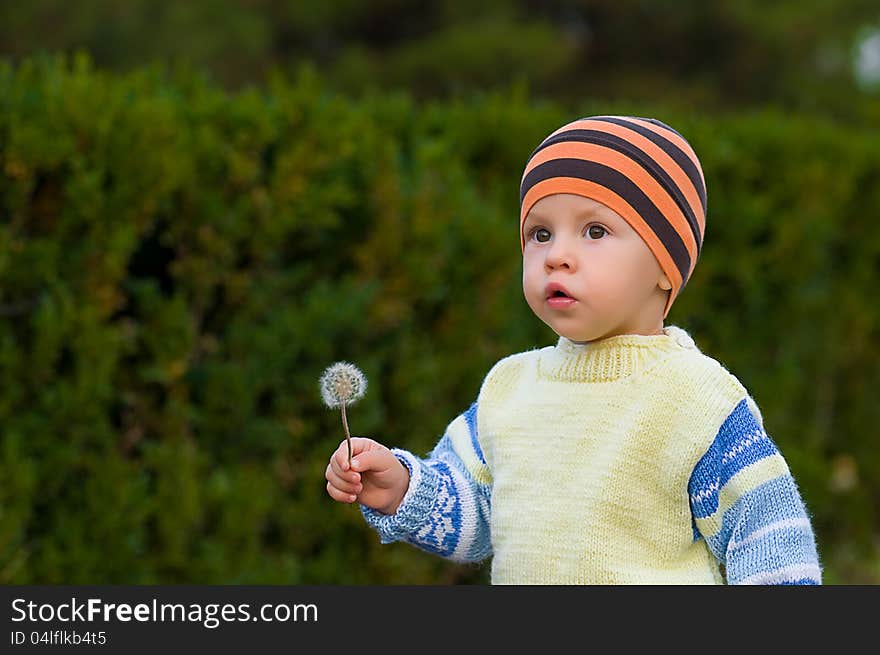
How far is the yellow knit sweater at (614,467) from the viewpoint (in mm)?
2199

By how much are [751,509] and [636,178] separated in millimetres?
598

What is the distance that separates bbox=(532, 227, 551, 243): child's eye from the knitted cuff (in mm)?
473

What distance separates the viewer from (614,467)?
2211 millimetres

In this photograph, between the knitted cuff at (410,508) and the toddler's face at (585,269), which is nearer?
the toddler's face at (585,269)

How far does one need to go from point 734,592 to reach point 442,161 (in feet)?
9.99

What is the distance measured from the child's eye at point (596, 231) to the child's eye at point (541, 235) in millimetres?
81

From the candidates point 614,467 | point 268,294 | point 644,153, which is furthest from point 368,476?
point 268,294

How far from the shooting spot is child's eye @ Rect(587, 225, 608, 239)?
7.30ft

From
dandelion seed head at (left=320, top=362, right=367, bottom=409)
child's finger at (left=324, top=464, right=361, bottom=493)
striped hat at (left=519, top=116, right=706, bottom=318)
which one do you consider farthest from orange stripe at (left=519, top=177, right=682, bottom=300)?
child's finger at (left=324, top=464, right=361, bottom=493)

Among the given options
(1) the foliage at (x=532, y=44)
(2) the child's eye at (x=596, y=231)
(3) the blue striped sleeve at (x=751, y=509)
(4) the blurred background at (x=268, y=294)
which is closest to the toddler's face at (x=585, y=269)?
(2) the child's eye at (x=596, y=231)

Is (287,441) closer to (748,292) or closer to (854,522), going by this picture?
(748,292)

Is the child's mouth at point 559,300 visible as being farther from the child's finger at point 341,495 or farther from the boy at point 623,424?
the child's finger at point 341,495

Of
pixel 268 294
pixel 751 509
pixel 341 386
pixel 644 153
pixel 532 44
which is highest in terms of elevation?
pixel 532 44

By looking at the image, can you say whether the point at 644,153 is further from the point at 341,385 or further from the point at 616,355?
the point at 341,385
